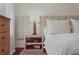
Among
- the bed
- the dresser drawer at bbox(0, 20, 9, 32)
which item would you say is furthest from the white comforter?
the dresser drawer at bbox(0, 20, 9, 32)

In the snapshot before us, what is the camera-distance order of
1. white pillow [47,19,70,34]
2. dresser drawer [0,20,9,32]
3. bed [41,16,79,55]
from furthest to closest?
1. white pillow [47,19,70,34]
2. bed [41,16,79,55]
3. dresser drawer [0,20,9,32]

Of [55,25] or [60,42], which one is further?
[55,25]

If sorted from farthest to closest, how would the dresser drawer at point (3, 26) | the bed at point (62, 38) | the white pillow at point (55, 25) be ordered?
the white pillow at point (55, 25), the bed at point (62, 38), the dresser drawer at point (3, 26)

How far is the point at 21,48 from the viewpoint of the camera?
0.93 m

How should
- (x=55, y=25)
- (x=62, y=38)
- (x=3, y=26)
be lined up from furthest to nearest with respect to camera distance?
(x=55, y=25), (x=62, y=38), (x=3, y=26)

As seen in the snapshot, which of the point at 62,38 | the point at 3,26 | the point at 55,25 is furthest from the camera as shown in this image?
the point at 55,25

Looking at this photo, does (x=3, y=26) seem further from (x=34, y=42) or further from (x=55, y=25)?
(x=55, y=25)

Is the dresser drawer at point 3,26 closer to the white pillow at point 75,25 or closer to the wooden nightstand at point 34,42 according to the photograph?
the wooden nightstand at point 34,42

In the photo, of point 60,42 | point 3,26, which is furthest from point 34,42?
point 3,26

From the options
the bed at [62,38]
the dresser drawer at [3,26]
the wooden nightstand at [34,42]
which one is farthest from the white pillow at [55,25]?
the dresser drawer at [3,26]

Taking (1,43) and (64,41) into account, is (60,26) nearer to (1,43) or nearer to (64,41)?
(64,41)

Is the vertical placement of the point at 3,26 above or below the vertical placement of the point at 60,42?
above

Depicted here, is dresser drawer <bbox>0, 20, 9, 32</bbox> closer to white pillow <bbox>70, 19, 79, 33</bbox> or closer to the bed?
the bed

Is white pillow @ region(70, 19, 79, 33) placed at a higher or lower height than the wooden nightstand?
higher
